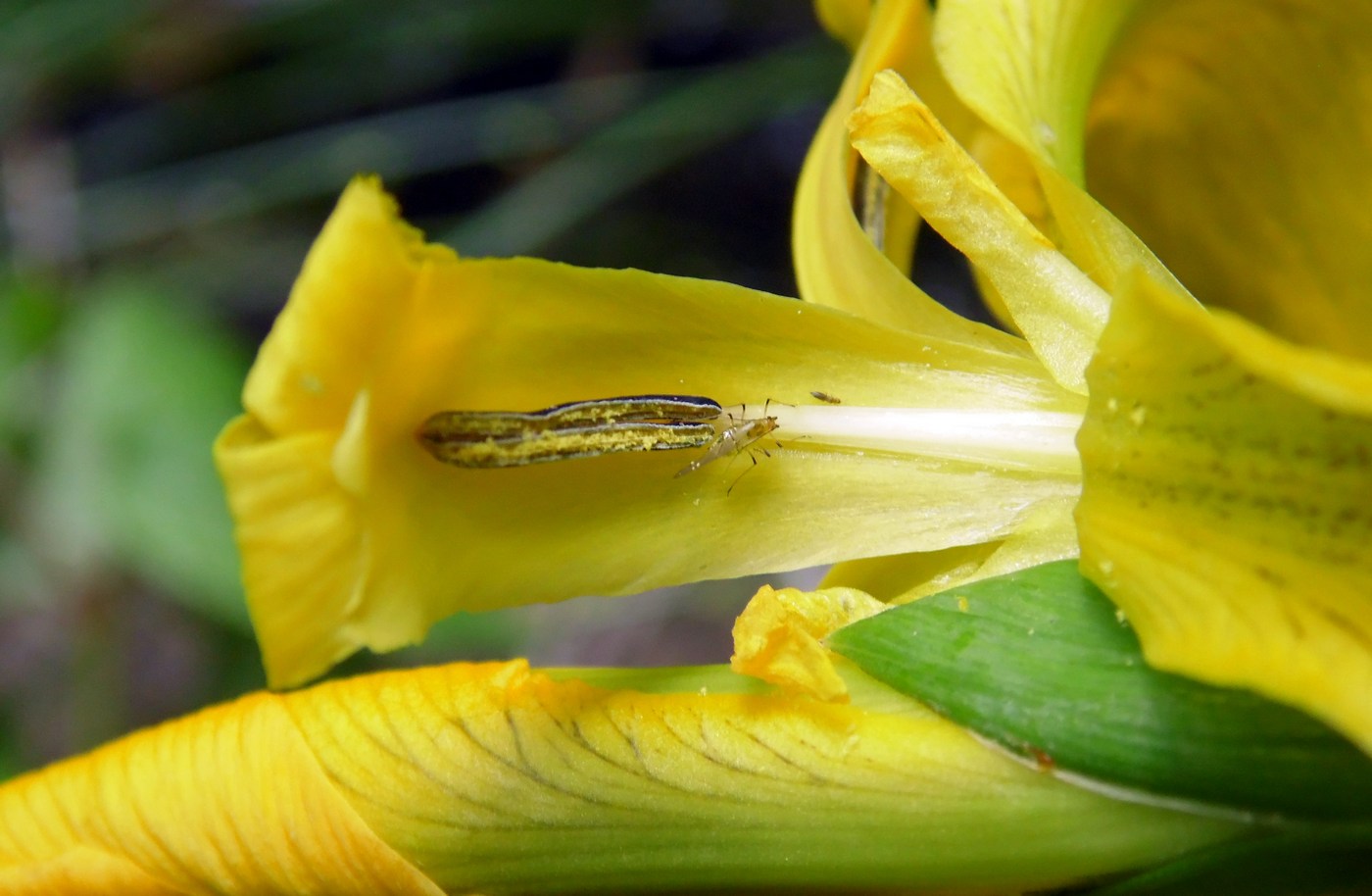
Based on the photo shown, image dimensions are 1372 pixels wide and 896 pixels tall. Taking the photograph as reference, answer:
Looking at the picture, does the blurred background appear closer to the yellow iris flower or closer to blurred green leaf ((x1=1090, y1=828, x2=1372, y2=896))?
the yellow iris flower

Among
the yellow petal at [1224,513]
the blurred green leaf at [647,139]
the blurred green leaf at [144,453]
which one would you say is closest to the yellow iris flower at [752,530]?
the yellow petal at [1224,513]

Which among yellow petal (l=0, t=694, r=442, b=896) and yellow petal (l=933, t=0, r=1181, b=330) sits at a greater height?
yellow petal (l=933, t=0, r=1181, b=330)

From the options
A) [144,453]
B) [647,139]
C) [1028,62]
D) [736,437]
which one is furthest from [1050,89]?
[647,139]

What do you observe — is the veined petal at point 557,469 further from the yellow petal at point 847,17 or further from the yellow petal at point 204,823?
the yellow petal at point 847,17

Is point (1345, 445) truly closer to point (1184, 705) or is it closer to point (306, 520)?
point (1184, 705)

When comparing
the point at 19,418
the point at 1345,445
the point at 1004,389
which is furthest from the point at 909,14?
the point at 19,418

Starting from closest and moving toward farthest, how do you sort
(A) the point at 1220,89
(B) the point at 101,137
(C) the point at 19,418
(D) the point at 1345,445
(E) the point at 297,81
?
(D) the point at 1345,445 → (A) the point at 1220,89 → (C) the point at 19,418 → (E) the point at 297,81 → (B) the point at 101,137

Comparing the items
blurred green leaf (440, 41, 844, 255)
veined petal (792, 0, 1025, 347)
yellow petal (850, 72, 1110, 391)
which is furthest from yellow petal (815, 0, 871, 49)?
blurred green leaf (440, 41, 844, 255)
